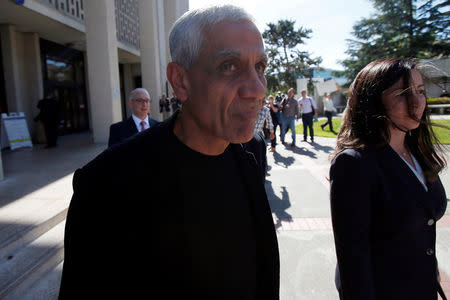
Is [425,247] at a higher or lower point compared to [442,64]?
lower

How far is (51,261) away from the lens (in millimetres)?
3232

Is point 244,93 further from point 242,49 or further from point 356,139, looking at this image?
point 356,139

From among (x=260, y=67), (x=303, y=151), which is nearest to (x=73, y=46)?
(x=303, y=151)

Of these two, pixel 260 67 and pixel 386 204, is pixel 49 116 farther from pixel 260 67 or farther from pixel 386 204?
pixel 386 204

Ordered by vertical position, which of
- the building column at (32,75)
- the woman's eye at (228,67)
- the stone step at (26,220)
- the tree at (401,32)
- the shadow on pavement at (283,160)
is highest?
the tree at (401,32)

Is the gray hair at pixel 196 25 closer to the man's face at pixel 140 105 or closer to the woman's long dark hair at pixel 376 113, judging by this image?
the woman's long dark hair at pixel 376 113

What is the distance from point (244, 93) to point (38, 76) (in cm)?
1452

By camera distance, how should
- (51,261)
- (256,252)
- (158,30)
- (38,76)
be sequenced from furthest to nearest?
(158,30), (38,76), (51,261), (256,252)

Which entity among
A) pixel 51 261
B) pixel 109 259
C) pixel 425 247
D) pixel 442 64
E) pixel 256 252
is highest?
pixel 442 64

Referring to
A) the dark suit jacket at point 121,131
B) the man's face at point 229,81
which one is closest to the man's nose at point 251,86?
the man's face at point 229,81

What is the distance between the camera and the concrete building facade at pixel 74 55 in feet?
35.5

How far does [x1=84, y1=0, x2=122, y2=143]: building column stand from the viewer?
10.7m

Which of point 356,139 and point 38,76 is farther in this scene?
point 38,76

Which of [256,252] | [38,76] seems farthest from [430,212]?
[38,76]
